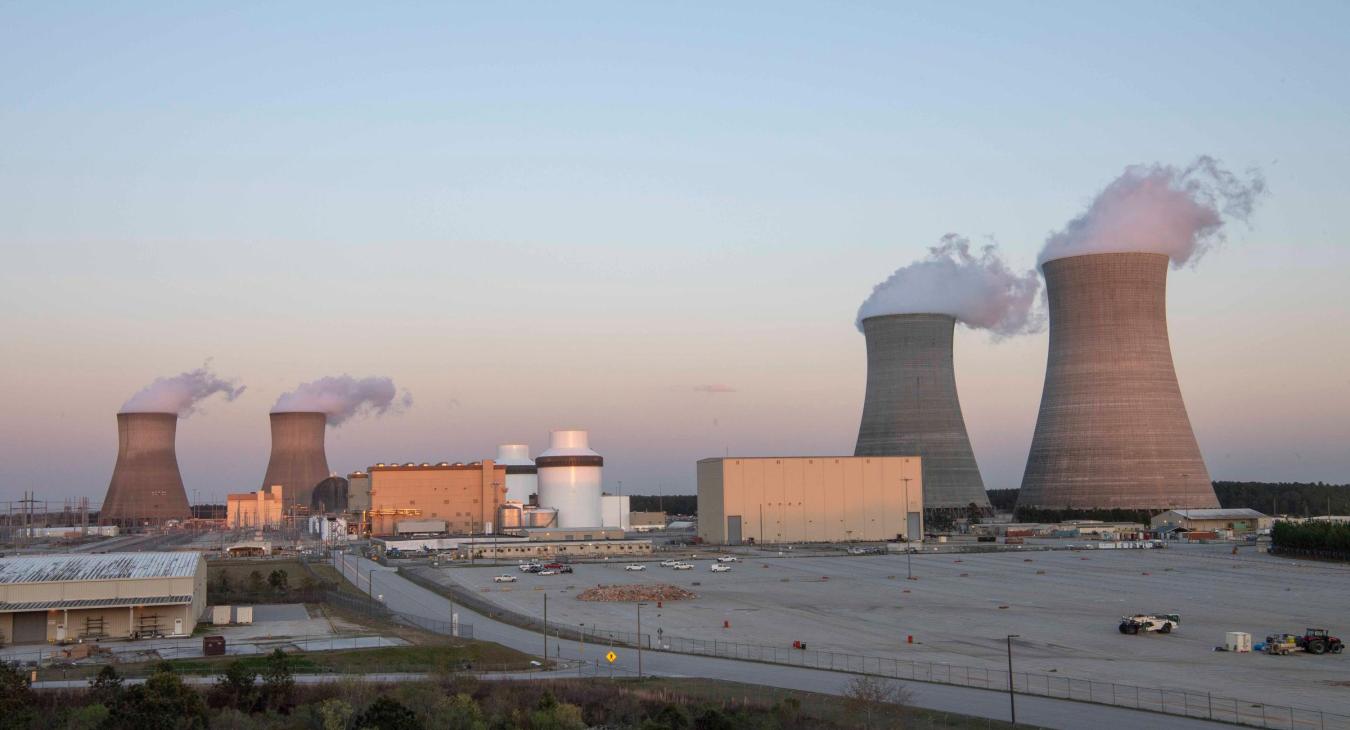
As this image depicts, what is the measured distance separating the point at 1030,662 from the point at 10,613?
27.1m

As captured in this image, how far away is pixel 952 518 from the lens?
89.6m

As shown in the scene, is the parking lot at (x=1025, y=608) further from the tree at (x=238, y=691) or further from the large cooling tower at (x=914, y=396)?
the large cooling tower at (x=914, y=396)

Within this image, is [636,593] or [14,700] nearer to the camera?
[14,700]

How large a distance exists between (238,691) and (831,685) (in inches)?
468

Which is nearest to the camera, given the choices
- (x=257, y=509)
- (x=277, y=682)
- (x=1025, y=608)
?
(x=277, y=682)

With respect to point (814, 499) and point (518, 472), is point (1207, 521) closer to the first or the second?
point (814, 499)

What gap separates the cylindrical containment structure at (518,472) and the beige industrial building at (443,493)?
403 centimetres

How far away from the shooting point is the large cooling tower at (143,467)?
93.8 m

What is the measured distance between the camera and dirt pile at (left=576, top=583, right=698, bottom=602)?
45719 mm

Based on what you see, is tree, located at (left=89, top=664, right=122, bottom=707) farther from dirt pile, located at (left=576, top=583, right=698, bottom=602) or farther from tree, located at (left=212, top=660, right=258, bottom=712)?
dirt pile, located at (left=576, top=583, right=698, bottom=602)

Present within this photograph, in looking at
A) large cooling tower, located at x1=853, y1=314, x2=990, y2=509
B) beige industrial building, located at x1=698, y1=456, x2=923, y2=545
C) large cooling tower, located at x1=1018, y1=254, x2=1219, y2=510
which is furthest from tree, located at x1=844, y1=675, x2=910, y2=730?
beige industrial building, located at x1=698, y1=456, x2=923, y2=545

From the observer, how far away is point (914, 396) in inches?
3150

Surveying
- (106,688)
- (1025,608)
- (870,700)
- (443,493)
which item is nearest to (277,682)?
(106,688)

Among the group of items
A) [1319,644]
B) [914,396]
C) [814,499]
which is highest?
[914,396]
